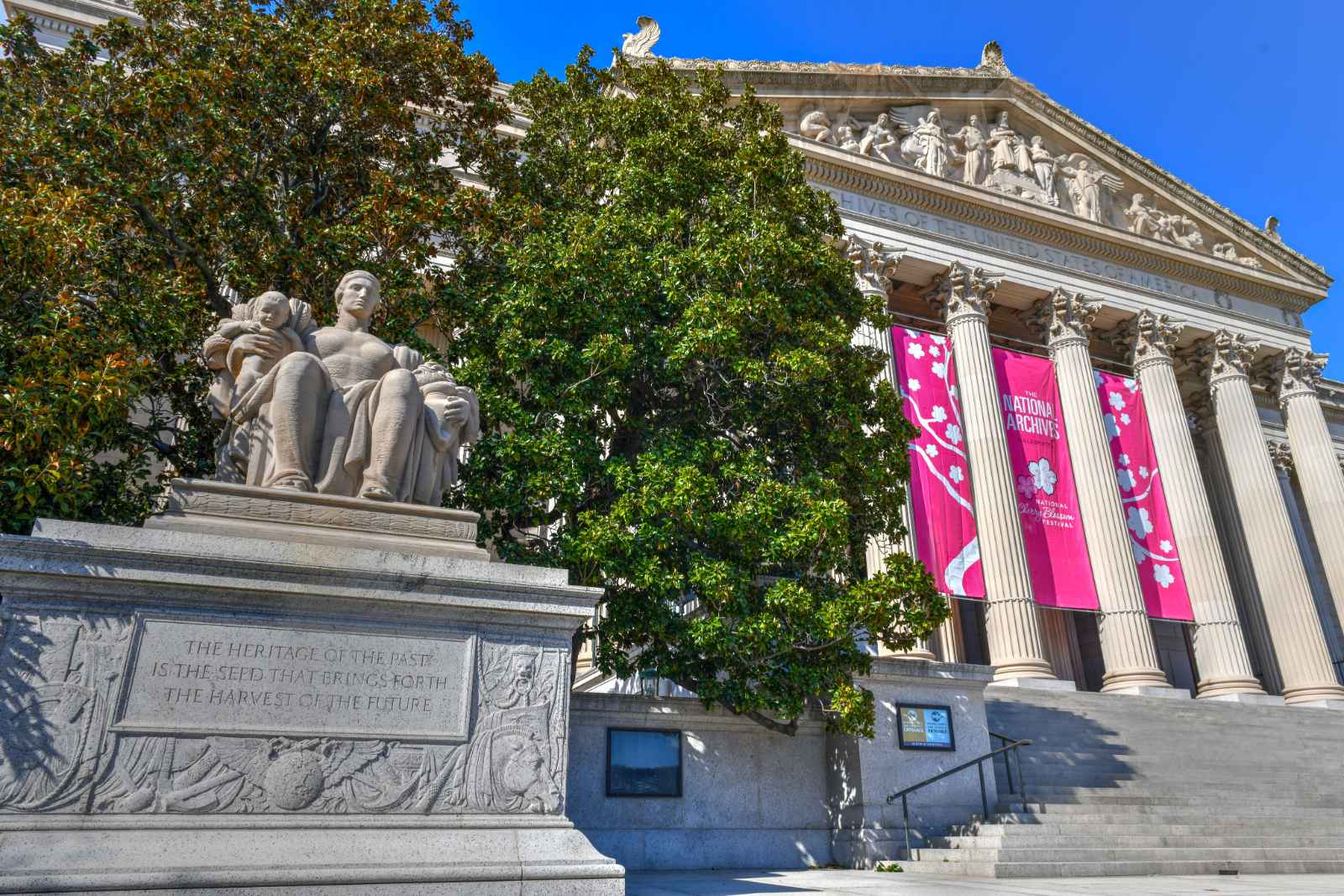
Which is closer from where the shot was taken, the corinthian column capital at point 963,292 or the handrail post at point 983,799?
the handrail post at point 983,799

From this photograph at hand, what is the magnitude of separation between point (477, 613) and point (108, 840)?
7.18 ft

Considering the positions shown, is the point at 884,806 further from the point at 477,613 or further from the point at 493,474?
the point at 477,613

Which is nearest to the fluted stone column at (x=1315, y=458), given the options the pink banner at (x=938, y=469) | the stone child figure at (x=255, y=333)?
the pink banner at (x=938, y=469)

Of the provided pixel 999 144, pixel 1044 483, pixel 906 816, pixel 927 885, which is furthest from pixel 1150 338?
pixel 927 885

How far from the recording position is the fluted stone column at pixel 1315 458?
23.9 meters

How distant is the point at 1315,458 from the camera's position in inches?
982

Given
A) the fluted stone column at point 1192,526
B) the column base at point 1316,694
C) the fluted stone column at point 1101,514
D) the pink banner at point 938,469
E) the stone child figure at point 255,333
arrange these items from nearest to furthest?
1. the stone child figure at point 255,333
2. the pink banner at point 938,469
3. the fluted stone column at point 1101,514
4. the fluted stone column at point 1192,526
5. the column base at point 1316,694

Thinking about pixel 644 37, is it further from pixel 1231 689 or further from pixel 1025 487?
pixel 1231 689

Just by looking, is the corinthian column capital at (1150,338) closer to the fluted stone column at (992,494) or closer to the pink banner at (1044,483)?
the pink banner at (1044,483)

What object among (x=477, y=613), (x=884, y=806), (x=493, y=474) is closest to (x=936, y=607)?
(x=884, y=806)

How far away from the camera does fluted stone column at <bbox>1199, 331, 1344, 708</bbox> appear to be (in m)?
21.4

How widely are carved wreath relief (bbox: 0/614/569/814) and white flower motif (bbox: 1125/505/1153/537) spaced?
62.1 ft

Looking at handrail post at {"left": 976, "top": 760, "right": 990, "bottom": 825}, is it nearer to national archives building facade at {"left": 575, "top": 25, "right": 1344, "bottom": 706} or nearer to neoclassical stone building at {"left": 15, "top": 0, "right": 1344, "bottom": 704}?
neoclassical stone building at {"left": 15, "top": 0, "right": 1344, "bottom": 704}

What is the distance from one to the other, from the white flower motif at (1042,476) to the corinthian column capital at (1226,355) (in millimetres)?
8444
